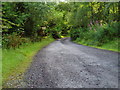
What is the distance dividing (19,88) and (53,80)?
1.25m

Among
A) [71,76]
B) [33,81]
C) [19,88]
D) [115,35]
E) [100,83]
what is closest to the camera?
[19,88]

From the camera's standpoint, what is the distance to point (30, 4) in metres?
12.6

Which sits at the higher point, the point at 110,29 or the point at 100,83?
the point at 110,29

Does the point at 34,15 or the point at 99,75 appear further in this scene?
the point at 34,15

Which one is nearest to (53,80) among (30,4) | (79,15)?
(30,4)

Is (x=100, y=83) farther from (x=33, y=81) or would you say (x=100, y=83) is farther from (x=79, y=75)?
(x=33, y=81)

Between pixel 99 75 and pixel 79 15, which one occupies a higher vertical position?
pixel 79 15

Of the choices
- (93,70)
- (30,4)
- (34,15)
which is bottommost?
(93,70)

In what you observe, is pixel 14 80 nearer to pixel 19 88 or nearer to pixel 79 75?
pixel 19 88

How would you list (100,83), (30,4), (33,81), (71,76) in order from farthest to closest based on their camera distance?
(30,4) < (71,76) < (33,81) < (100,83)

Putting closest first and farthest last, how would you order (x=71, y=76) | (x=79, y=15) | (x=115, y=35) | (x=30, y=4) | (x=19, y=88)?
(x=19, y=88) < (x=71, y=76) < (x=30, y=4) < (x=115, y=35) < (x=79, y=15)

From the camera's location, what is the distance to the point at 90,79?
4820mm

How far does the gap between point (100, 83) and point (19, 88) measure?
275 cm

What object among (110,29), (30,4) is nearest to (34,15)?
(30,4)
